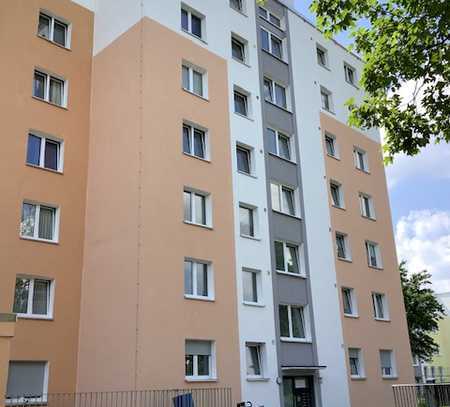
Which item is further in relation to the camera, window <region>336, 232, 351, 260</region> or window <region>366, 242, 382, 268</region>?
window <region>366, 242, 382, 268</region>

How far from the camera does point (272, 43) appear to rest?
2661 cm

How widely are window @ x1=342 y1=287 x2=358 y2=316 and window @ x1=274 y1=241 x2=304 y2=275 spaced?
A: 125 inches

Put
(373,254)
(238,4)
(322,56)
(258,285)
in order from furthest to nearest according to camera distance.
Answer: (322,56) → (373,254) → (238,4) → (258,285)

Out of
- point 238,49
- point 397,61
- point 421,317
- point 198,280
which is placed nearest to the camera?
point 397,61

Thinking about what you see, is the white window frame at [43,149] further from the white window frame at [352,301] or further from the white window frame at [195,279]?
the white window frame at [352,301]

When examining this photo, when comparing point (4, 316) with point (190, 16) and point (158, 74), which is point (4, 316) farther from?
point (190, 16)

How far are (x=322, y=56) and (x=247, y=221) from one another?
508 inches

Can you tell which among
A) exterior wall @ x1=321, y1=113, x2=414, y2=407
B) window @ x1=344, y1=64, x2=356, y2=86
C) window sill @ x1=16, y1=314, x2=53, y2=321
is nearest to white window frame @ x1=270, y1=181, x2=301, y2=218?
exterior wall @ x1=321, y1=113, x2=414, y2=407

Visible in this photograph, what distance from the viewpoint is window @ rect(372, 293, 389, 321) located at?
26553 mm

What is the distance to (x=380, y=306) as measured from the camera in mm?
27000

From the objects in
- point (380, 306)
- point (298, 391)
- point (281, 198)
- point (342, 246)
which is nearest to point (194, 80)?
point (281, 198)

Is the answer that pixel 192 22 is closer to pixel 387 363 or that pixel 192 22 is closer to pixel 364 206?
pixel 364 206

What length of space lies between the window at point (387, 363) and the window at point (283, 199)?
7.97m

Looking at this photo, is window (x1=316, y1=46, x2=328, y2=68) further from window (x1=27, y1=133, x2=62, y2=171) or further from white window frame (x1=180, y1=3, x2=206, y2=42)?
window (x1=27, y1=133, x2=62, y2=171)
